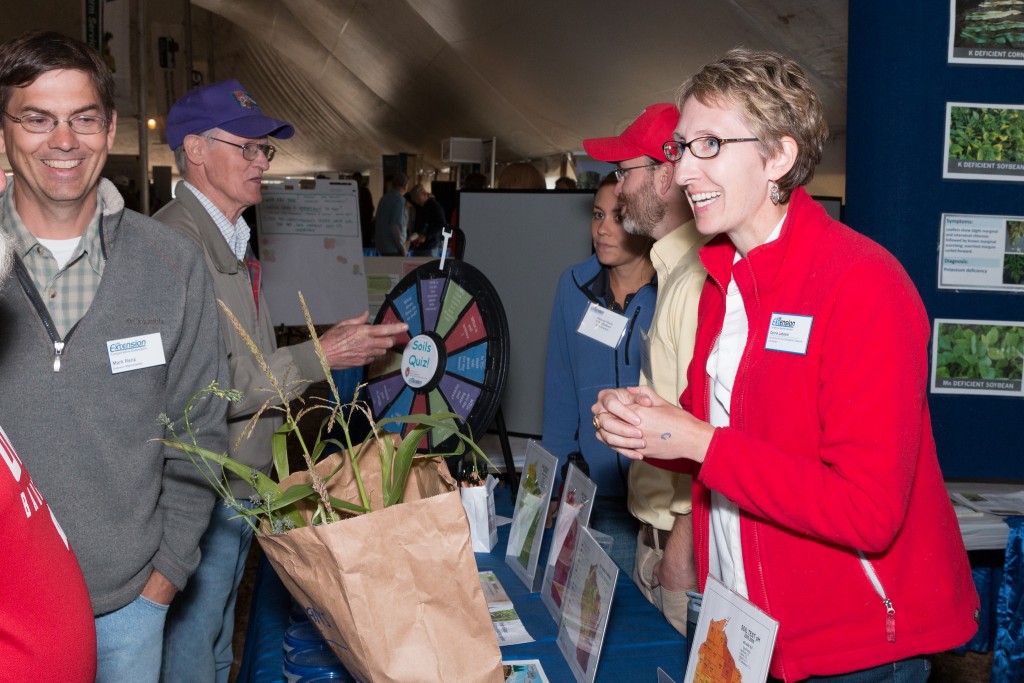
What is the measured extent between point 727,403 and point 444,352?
1.15 metres

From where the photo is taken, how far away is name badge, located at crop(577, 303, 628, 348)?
7.54 feet

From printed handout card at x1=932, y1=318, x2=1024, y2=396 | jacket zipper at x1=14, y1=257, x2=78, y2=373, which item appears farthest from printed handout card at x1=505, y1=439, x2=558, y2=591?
printed handout card at x1=932, y1=318, x2=1024, y2=396

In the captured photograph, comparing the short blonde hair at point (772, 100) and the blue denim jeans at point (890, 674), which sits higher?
the short blonde hair at point (772, 100)

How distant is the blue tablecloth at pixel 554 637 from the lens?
4.63 feet

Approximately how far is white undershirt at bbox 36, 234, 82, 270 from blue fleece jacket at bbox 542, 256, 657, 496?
1298 mm

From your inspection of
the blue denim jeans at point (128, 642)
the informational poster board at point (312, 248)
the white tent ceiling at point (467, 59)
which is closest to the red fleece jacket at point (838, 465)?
the blue denim jeans at point (128, 642)

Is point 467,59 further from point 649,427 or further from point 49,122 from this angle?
point 649,427

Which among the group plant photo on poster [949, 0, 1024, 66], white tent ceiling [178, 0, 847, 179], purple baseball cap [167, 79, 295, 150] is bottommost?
purple baseball cap [167, 79, 295, 150]

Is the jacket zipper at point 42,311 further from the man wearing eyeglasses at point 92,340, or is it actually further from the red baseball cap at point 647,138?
the red baseball cap at point 647,138

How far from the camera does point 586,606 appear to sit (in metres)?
1.31

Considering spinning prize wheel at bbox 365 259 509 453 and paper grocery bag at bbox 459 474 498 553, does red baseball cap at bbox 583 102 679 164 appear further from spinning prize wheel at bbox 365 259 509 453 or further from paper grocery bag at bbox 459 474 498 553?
paper grocery bag at bbox 459 474 498 553

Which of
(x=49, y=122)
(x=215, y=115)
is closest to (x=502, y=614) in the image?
(x=49, y=122)

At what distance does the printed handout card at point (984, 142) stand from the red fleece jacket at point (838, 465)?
1483 millimetres

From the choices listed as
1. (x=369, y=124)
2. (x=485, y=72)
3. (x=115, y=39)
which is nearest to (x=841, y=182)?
(x=115, y=39)
